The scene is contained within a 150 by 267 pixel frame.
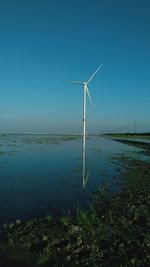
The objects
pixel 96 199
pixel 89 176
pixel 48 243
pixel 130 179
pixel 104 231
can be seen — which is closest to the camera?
pixel 48 243

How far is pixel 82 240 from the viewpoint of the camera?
7066mm

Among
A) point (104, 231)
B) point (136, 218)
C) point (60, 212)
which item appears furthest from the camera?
point (60, 212)

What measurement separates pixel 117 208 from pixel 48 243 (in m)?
4.60

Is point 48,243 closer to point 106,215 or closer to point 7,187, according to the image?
point 106,215

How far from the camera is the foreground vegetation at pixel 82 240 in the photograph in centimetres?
619

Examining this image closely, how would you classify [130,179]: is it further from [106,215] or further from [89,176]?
[106,215]

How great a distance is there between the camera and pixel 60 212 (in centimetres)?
1023

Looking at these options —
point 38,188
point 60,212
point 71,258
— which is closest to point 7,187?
point 38,188

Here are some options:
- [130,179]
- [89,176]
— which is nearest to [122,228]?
[130,179]

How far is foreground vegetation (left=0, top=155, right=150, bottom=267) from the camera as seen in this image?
619 centimetres

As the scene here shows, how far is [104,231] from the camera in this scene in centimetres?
777

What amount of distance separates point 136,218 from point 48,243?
401 centimetres

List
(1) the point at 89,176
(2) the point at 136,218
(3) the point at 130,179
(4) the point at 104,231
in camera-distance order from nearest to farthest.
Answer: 1. (4) the point at 104,231
2. (2) the point at 136,218
3. (3) the point at 130,179
4. (1) the point at 89,176

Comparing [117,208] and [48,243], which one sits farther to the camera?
[117,208]
